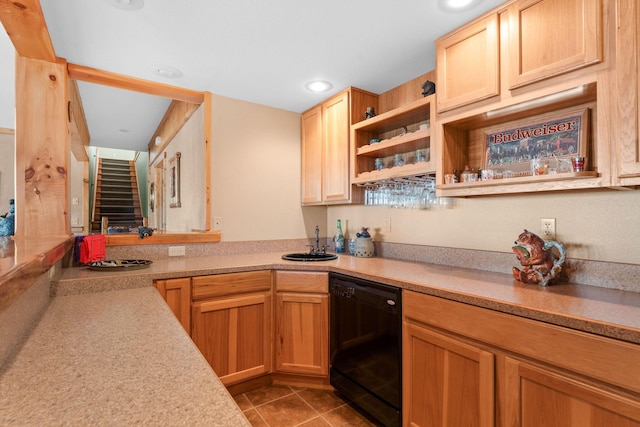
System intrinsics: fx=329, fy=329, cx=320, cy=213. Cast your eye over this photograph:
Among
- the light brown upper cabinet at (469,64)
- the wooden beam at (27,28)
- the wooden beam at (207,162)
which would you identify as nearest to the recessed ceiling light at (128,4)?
the wooden beam at (27,28)

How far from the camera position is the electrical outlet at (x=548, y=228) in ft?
5.49

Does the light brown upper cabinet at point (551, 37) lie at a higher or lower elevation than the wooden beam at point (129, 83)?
lower

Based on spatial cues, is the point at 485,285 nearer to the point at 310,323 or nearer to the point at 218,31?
the point at 310,323

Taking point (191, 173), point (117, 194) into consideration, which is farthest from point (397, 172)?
point (117, 194)

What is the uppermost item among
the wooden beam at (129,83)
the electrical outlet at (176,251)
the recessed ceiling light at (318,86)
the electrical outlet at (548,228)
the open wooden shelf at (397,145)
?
the recessed ceiling light at (318,86)

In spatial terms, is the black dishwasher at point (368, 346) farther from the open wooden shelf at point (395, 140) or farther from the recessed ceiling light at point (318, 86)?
the recessed ceiling light at point (318, 86)

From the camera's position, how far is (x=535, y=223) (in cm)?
175

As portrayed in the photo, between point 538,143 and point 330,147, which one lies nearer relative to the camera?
point 538,143

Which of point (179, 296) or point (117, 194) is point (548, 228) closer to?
point (179, 296)

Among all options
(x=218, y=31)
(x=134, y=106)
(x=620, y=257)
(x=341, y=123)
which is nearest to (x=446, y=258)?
(x=620, y=257)

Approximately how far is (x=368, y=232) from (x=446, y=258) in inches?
28.6

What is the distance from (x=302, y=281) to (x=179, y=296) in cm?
78

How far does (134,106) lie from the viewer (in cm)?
363

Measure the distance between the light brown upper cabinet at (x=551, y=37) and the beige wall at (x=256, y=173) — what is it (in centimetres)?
199
